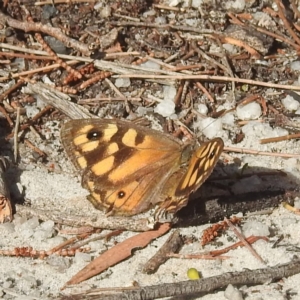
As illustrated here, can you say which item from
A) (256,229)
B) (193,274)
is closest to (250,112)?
(256,229)

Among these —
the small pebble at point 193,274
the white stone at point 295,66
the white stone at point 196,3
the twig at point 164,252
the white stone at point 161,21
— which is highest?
the white stone at point 196,3

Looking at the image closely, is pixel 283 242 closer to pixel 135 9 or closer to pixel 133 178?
pixel 133 178

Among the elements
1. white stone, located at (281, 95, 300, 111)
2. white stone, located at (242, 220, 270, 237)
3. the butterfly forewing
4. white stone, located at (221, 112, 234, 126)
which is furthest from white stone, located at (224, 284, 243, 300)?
white stone, located at (281, 95, 300, 111)

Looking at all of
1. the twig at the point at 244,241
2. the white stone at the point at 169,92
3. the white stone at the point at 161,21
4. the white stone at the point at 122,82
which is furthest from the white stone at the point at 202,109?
the twig at the point at 244,241

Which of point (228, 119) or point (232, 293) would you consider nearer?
point (232, 293)

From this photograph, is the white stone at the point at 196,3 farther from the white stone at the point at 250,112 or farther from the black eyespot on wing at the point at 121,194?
the black eyespot on wing at the point at 121,194

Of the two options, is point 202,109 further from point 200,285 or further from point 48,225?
point 200,285
